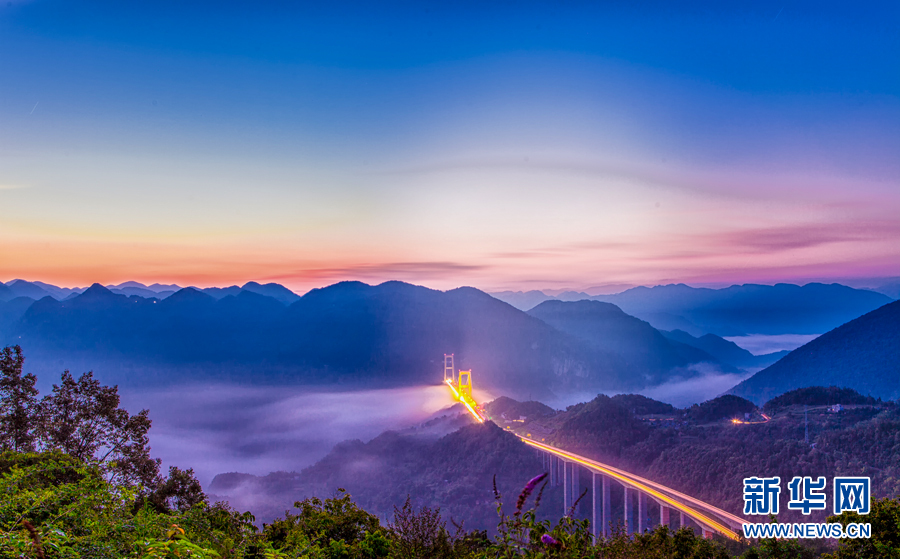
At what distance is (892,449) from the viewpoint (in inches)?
2240

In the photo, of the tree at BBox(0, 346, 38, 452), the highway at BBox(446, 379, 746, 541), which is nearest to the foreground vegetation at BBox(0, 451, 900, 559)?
the tree at BBox(0, 346, 38, 452)

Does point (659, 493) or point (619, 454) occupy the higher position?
point (659, 493)

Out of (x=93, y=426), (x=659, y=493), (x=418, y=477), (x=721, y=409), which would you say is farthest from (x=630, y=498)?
(x=721, y=409)

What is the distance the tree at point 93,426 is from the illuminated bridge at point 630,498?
2406 centimetres

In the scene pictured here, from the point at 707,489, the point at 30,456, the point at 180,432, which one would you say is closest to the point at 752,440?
the point at 707,489

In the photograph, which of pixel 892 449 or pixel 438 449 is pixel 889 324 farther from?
pixel 438 449

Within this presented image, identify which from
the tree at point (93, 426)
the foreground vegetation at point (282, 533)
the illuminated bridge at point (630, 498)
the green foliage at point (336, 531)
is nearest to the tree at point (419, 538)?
the foreground vegetation at point (282, 533)

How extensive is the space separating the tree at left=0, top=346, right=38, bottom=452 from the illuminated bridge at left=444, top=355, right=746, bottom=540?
91.5 ft

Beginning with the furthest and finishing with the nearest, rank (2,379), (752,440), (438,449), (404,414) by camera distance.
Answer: (404,414)
(438,449)
(752,440)
(2,379)

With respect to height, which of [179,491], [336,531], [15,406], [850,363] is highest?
[15,406]

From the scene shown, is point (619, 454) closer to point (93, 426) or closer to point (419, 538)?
point (93, 426)

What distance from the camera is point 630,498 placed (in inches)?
2021

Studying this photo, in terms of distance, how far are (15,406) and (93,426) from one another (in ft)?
9.47

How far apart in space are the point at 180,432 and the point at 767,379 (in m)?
188
